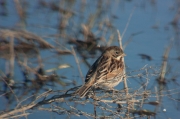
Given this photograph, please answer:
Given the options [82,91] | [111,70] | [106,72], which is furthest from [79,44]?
[82,91]

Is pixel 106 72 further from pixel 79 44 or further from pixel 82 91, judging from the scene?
pixel 79 44

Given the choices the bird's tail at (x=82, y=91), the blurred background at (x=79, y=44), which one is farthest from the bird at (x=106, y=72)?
the blurred background at (x=79, y=44)

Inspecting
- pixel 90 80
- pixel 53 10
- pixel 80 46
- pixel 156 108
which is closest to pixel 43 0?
pixel 53 10

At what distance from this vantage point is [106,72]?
311 inches

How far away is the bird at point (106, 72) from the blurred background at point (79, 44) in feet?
1.07

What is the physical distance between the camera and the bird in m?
7.35

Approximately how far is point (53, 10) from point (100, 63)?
16.3 ft

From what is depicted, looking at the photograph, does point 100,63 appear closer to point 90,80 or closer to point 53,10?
point 90,80

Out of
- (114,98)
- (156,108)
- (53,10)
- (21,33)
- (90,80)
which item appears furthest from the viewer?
(53,10)

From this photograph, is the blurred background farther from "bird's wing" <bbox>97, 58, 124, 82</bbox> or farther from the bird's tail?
the bird's tail

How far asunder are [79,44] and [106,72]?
3.34m

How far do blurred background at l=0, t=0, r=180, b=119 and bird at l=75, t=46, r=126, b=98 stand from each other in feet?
1.07

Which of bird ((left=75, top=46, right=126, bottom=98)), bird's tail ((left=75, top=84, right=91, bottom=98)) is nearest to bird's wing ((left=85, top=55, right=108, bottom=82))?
bird ((left=75, top=46, right=126, bottom=98))

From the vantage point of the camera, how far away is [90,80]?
7.52 metres
